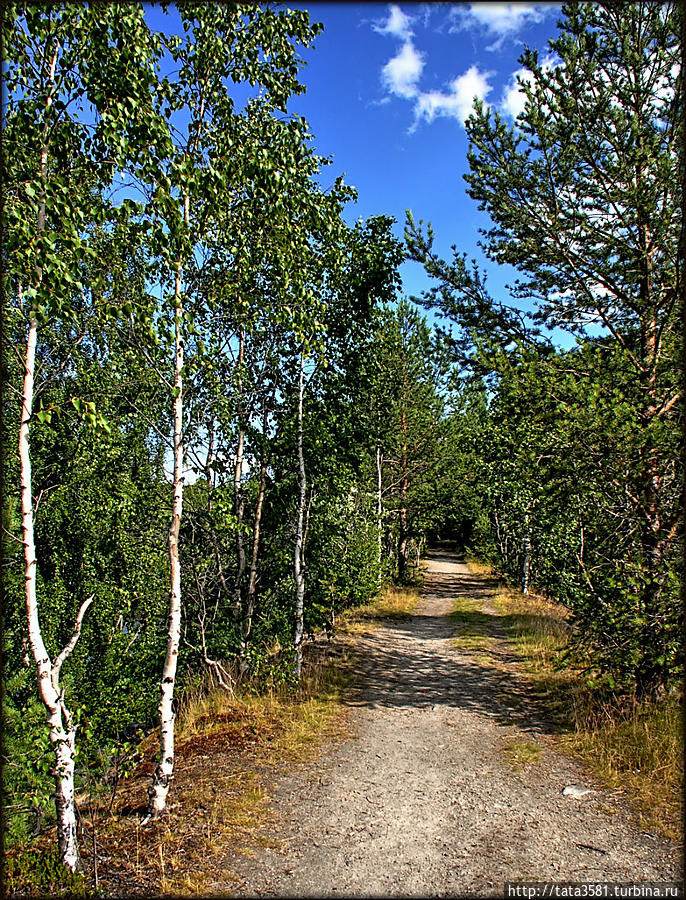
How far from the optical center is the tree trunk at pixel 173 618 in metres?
5.15

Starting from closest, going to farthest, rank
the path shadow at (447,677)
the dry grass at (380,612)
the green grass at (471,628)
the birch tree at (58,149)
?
the birch tree at (58,149), the path shadow at (447,677), the green grass at (471,628), the dry grass at (380,612)

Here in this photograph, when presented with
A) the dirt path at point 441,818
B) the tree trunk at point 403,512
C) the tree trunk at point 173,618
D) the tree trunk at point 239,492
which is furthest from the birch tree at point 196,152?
the tree trunk at point 403,512

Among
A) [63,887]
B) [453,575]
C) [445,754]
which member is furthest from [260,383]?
[453,575]

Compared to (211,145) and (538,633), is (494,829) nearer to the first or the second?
(211,145)

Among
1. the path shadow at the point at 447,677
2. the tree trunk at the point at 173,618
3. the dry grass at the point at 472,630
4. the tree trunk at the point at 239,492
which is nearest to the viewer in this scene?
the tree trunk at the point at 173,618

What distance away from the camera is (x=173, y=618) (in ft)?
17.4

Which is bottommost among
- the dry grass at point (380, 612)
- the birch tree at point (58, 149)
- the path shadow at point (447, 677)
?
the dry grass at point (380, 612)

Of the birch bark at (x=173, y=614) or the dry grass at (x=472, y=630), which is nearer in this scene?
the birch bark at (x=173, y=614)

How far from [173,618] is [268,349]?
5.61 metres

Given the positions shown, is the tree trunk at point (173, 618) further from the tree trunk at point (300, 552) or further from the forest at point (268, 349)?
the tree trunk at point (300, 552)

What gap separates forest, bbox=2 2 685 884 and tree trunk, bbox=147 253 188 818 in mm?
37

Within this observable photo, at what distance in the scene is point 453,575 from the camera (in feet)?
104

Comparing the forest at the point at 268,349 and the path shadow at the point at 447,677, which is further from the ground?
the forest at the point at 268,349

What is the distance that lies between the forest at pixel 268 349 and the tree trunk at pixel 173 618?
4cm
